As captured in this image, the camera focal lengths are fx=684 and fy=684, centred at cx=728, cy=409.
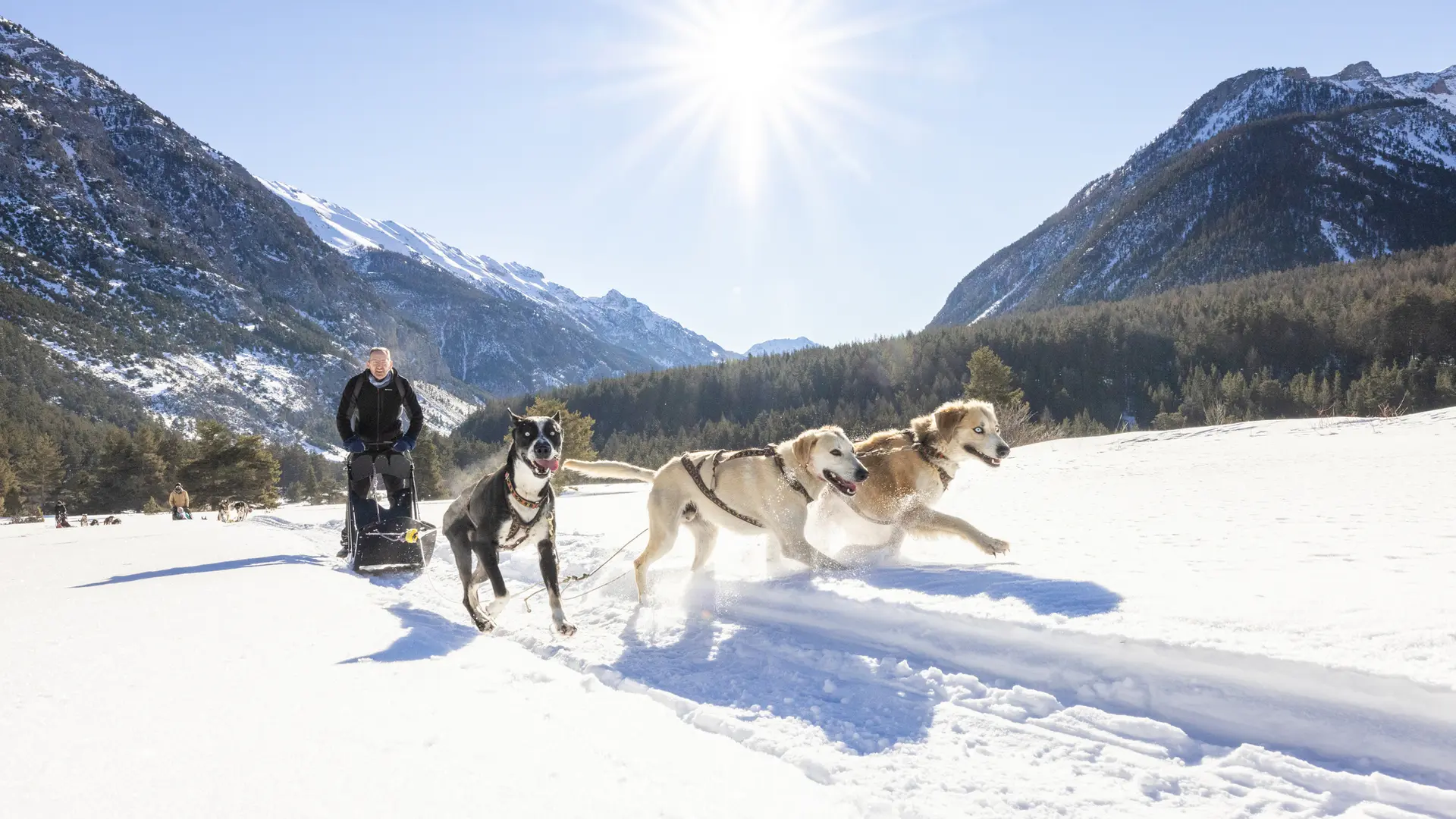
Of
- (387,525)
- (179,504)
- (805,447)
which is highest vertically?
(805,447)

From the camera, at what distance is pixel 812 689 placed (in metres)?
3.59

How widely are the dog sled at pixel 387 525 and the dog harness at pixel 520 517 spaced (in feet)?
6.62

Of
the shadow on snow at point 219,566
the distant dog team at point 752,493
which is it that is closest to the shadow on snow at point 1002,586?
the distant dog team at point 752,493

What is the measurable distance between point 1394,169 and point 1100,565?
267 metres

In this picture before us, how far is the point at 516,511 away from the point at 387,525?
263 cm

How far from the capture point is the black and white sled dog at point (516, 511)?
5.13 meters

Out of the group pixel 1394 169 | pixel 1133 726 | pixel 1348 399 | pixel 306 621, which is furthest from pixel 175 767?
pixel 1394 169

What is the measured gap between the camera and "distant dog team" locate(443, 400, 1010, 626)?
5258mm

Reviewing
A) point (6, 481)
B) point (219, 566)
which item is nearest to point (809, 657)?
point (219, 566)

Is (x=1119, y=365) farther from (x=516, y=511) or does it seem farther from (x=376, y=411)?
(x=516, y=511)

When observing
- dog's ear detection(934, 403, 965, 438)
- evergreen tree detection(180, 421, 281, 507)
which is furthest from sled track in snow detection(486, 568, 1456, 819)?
evergreen tree detection(180, 421, 281, 507)

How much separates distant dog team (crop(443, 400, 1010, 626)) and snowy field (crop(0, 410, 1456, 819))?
0.37 meters

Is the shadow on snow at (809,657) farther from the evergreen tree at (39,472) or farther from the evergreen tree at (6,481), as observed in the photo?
the evergreen tree at (39,472)

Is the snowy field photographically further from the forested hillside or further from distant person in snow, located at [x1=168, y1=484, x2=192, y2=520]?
the forested hillside
